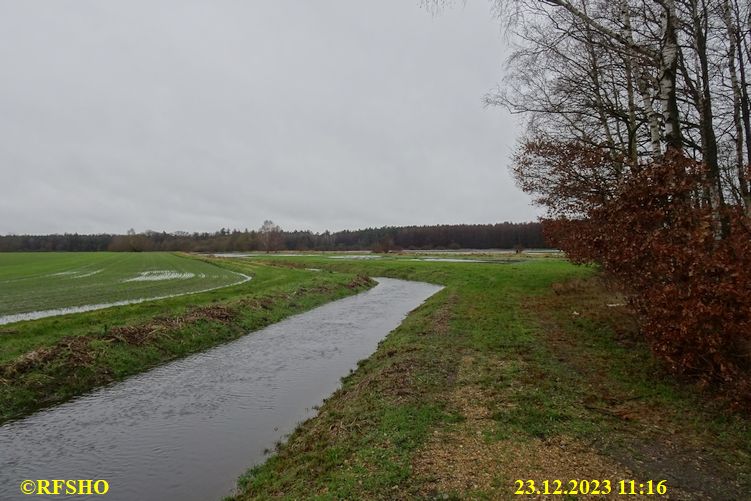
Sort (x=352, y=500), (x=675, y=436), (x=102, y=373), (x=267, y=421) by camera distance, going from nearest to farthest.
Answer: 1. (x=352, y=500)
2. (x=675, y=436)
3. (x=267, y=421)
4. (x=102, y=373)

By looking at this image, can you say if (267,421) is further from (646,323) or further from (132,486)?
(646,323)

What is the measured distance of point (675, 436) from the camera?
6.66 metres

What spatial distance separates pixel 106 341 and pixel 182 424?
6657 millimetres

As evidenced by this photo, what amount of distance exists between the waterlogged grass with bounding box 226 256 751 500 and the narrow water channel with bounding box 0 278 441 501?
0.79 metres

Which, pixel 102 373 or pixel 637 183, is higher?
pixel 637 183

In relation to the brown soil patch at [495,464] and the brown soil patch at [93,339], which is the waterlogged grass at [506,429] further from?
the brown soil patch at [93,339]

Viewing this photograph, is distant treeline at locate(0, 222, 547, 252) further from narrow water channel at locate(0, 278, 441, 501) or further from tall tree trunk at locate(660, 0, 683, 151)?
tall tree trunk at locate(660, 0, 683, 151)

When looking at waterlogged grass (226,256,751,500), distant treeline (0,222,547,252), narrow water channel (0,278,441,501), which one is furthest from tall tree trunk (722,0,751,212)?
distant treeline (0,222,547,252)

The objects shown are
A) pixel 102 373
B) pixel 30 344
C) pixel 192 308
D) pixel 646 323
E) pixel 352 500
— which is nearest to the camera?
pixel 352 500

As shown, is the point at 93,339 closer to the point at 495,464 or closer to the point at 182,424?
the point at 182,424

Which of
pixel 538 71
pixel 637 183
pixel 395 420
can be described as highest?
A: pixel 538 71

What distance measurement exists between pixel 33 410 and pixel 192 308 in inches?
412

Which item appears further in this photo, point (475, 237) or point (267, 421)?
point (475, 237)

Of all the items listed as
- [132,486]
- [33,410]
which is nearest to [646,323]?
[132,486]
